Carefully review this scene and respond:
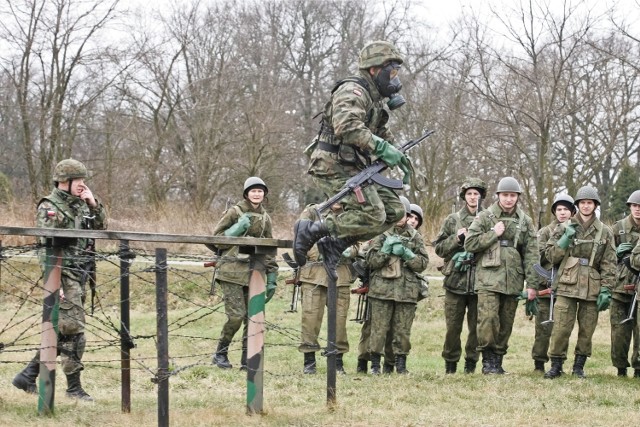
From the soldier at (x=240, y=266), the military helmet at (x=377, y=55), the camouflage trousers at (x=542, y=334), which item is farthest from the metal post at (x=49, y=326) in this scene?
the camouflage trousers at (x=542, y=334)

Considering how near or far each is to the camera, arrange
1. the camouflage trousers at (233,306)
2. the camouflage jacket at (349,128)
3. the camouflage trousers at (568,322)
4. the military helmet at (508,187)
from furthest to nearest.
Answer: the camouflage trousers at (233,306)
the military helmet at (508,187)
the camouflage trousers at (568,322)
the camouflage jacket at (349,128)

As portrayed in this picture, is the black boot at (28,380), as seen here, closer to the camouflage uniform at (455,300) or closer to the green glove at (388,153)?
the green glove at (388,153)

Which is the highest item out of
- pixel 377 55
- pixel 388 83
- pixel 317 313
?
pixel 377 55

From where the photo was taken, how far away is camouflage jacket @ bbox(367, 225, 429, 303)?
12.0 meters

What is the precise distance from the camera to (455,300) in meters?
12.3

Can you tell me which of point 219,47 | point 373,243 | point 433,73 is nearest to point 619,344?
point 373,243

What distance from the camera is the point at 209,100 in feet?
113

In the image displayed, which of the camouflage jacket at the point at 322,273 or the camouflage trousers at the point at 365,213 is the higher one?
the camouflage trousers at the point at 365,213

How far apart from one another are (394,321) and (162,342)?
5.14 meters

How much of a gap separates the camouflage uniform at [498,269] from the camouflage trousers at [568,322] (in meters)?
0.46

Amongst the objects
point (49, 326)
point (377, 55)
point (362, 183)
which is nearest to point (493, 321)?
point (362, 183)

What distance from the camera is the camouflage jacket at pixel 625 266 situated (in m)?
11.7

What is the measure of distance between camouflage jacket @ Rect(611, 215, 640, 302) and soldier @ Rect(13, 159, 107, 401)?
613 centimetres

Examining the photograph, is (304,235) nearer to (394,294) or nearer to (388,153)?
(388,153)
